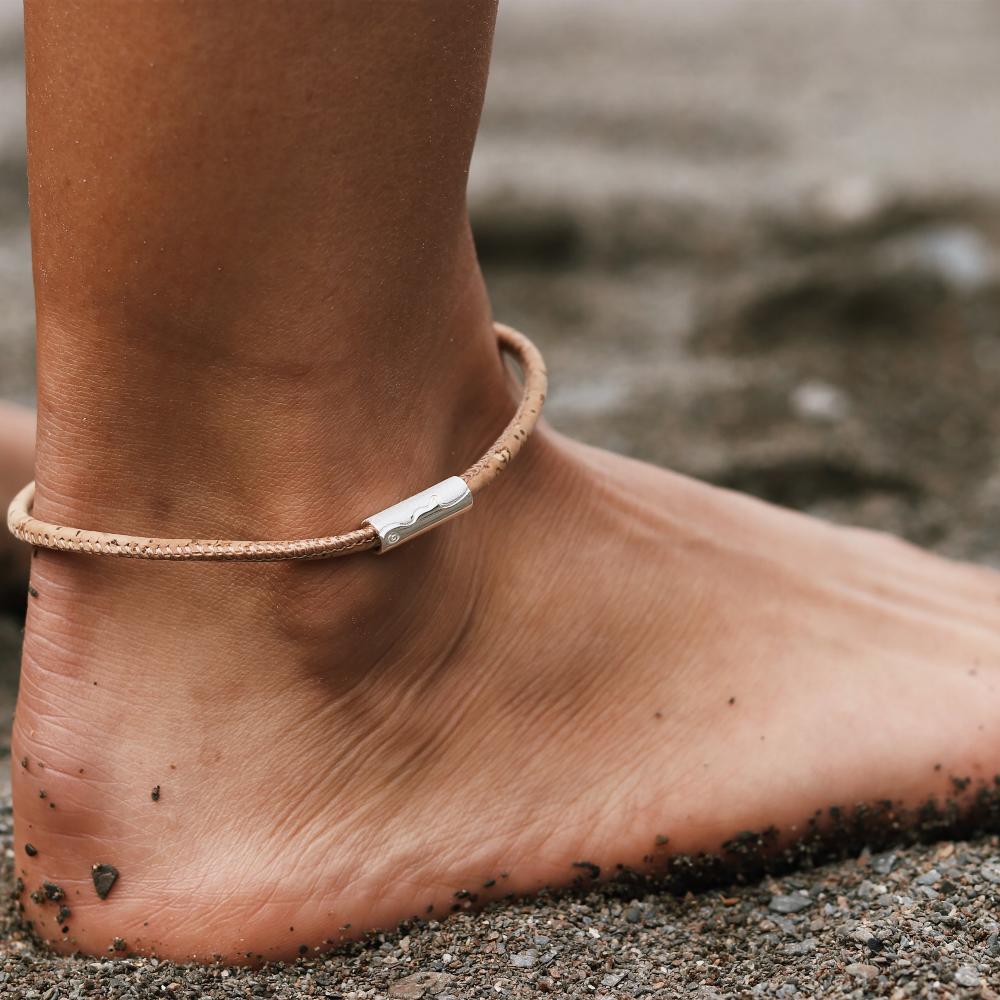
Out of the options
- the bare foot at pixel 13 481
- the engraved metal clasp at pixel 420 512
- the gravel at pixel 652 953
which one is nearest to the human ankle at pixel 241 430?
the engraved metal clasp at pixel 420 512

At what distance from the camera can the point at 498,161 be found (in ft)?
9.71

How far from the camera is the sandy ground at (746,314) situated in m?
0.90

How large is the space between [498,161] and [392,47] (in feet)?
7.23

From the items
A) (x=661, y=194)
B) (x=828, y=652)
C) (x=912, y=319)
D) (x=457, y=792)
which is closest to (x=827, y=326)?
(x=912, y=319)

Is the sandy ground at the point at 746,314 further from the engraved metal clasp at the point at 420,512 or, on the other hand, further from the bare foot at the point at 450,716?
the engraved metal clasp at the point at 420,512

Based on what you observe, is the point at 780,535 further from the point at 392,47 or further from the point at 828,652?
the point at 392,47

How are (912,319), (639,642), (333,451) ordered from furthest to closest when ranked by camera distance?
(912,319), (639,642), (333,451)

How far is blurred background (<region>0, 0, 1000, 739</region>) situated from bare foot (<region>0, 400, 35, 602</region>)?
0.06 metres

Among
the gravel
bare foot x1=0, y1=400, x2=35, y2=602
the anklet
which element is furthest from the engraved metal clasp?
bare foot x1=0, y1=400, x2=35, y2=602

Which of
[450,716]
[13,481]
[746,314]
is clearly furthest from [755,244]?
[450,716]

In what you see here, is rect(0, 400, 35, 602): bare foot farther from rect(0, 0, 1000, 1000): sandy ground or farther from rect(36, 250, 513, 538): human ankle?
rect(36, 250, 513, 538): human ankle

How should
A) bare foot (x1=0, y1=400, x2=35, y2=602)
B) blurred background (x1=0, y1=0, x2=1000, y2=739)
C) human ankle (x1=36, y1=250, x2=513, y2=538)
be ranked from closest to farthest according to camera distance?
human ankle (x1=36, y1=250, x2=513, y2=538) < bare foot (x1=0, y1=400, x2=35, y2=602) < blurred background (x1=0, y1=0, x2=1000, y2=739)

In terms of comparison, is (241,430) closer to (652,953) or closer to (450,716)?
(450,716)

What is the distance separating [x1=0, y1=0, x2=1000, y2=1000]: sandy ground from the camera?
0.90 metres
